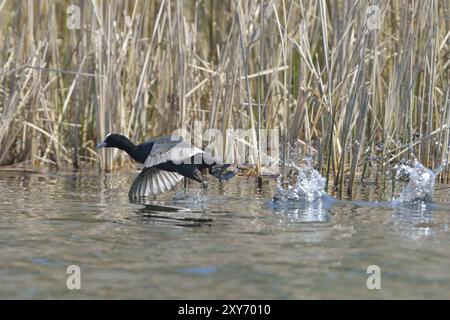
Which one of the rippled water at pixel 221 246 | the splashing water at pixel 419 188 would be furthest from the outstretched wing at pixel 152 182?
the splashing water at pixel 419 188

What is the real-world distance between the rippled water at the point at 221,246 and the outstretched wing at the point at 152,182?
0.11 metres

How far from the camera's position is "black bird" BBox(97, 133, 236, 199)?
5.98 metres

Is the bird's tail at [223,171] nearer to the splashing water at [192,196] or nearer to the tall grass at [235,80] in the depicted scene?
the splashing water at [192,196]

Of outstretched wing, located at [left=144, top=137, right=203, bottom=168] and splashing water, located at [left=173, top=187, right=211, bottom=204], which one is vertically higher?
outstretched wing, located at [left=144, top=137, right=203, bottom=168]

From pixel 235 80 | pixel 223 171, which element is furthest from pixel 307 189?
pixel 235 80

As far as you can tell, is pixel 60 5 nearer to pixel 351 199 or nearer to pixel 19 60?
pixel 19 60

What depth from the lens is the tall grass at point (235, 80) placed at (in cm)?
607

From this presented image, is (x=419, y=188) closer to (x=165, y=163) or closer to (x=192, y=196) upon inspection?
(x=192, y=196)

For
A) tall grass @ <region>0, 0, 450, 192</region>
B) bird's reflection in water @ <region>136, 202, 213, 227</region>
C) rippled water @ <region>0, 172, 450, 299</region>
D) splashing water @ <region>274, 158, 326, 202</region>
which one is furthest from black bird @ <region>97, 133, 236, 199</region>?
splashing water @ <region>274, 158, 326, 202</region>

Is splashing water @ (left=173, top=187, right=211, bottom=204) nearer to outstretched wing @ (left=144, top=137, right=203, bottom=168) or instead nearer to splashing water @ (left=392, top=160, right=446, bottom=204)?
outstretched wing @ (left=144, top=137, right=203, bottom=168)

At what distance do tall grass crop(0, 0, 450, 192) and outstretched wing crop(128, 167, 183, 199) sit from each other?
20.9 inches

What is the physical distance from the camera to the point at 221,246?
14.3ft

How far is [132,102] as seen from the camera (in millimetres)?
7566

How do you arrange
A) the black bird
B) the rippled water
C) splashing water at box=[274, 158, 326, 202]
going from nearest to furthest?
the rippled water → splashing water at box=[274, 158, 326, 202] → the black bird
